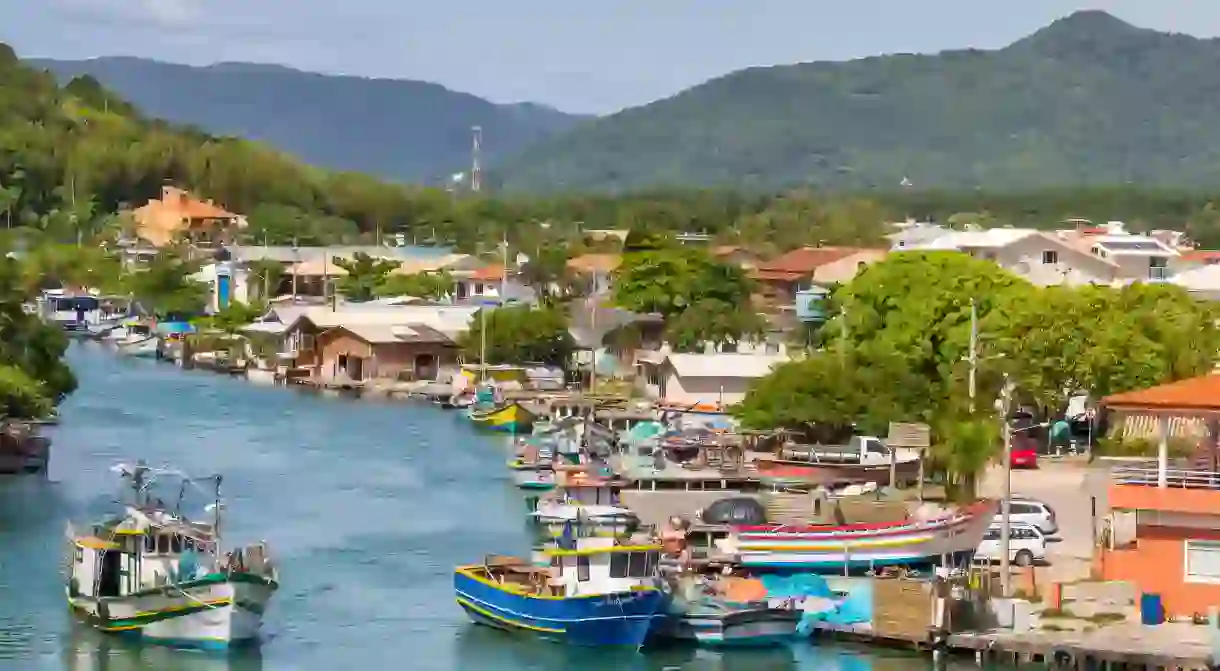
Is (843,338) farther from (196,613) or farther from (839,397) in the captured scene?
(196,613)

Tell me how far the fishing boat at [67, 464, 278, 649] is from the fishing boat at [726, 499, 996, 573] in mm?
5014

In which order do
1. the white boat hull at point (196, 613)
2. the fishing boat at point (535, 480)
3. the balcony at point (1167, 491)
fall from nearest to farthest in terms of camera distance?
the balcony at point (1167, 491) → the white boat hull at point (196, 613) → the fishing boat at point (535, 480)

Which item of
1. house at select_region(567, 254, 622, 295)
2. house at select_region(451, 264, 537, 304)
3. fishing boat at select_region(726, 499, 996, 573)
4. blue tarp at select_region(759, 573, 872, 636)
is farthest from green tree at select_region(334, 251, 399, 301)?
blue tarp at select_region(759, 573, 872, 636)

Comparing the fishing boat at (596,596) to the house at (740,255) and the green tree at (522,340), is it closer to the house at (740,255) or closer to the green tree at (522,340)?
the green tree at (522,340)

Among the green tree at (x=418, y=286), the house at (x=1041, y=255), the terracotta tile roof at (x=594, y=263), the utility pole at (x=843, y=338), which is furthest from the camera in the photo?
the terracotta tile roof at (x=594, y=263)

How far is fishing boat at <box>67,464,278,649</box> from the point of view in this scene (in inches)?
798

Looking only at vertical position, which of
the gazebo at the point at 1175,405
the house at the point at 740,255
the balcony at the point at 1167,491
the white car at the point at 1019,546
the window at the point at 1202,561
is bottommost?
the white car at the point at 1019,546

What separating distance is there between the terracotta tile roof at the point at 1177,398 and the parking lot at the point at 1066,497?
195 cm

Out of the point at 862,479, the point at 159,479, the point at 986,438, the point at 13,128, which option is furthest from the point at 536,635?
the point at 13,128

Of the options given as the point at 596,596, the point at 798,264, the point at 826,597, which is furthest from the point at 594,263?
the point at 596,596

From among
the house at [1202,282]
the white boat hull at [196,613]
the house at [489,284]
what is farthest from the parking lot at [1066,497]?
the house at [489,284]

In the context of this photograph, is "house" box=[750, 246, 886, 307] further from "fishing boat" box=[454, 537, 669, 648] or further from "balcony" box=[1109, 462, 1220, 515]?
"fishing boat" box=[454, 537, 669, 648]

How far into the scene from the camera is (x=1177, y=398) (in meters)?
20.4

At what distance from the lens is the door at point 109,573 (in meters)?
21.1
